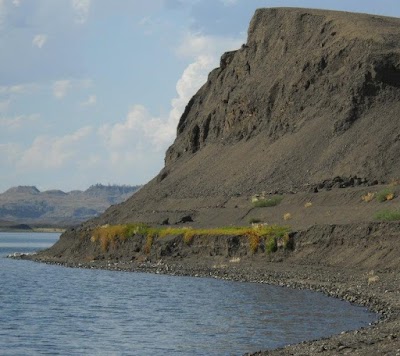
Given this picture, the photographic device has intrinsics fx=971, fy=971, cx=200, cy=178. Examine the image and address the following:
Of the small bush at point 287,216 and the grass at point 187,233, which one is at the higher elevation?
the small bush at point 287,216

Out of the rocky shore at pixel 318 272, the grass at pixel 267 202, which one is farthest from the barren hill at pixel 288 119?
the rocky shore at pixel 318 272

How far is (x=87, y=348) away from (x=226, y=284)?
2479 centimetres

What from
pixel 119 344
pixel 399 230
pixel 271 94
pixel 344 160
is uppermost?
pixel 271 94

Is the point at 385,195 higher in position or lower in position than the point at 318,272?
higher

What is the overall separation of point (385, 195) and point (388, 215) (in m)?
7.43

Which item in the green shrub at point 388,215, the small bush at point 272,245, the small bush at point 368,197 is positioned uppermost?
the small bush at point 368,197

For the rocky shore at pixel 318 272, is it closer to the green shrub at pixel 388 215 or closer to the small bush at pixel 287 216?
Answer: the green shrub at pixel 388 215

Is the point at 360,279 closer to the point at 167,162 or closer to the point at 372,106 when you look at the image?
the point at 372,106

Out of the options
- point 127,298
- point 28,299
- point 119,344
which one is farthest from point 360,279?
point 119,344

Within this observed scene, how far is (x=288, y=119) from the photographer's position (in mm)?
99125

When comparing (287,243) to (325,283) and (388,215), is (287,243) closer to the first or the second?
(388,215)

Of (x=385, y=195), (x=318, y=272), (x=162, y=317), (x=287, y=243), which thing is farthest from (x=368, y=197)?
(x=162, y=317)

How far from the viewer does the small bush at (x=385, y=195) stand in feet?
211

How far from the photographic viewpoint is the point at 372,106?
91125 millimetres
